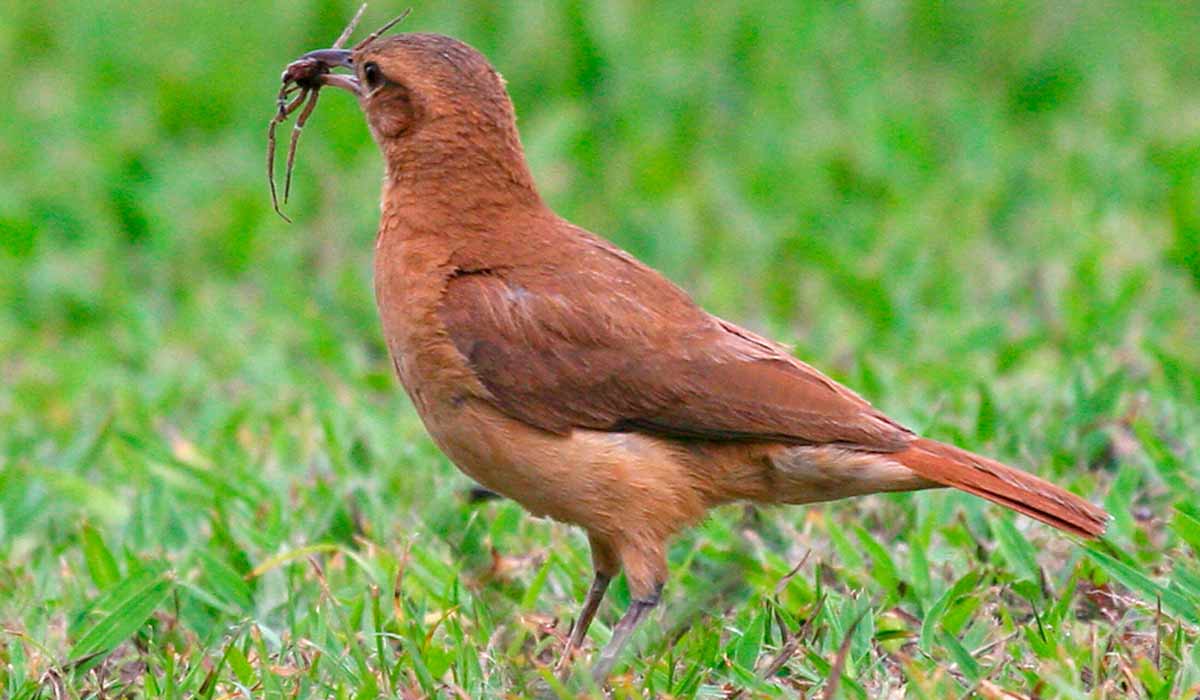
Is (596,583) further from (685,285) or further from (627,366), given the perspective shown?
(685,285)

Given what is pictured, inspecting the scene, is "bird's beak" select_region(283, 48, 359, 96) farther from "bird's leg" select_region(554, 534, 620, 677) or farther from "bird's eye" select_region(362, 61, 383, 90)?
"bird's leg" select_region(554, 534, 620, 677)

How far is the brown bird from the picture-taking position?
4.68 meters

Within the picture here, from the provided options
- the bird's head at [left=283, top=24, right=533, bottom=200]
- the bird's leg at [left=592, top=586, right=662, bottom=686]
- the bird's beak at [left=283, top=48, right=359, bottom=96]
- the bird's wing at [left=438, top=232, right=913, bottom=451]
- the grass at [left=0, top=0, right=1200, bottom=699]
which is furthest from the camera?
the bird's beak at [left=283, top=48, right=359, bottom=96]

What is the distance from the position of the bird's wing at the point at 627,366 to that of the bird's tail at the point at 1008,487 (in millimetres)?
84

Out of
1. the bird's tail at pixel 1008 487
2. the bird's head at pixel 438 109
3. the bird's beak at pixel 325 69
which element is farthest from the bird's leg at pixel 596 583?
the bird's beak at pixel 325 69

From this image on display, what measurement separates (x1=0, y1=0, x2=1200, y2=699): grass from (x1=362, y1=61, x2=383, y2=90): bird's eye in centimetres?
129

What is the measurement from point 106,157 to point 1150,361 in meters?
5.11

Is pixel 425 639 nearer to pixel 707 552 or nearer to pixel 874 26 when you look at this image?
pixel 707 552

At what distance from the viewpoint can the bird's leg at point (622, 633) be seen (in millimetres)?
4449

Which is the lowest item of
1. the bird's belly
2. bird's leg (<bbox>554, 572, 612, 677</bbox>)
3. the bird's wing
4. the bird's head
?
bird's leg (<bbox>554, 572, 612, 677</bbox>)

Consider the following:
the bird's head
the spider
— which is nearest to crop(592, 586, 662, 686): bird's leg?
the bird's head

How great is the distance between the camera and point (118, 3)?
430 inches

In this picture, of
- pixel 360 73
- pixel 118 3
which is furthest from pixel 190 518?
pixel 118 3

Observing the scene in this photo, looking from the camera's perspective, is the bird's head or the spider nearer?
the bird's head
